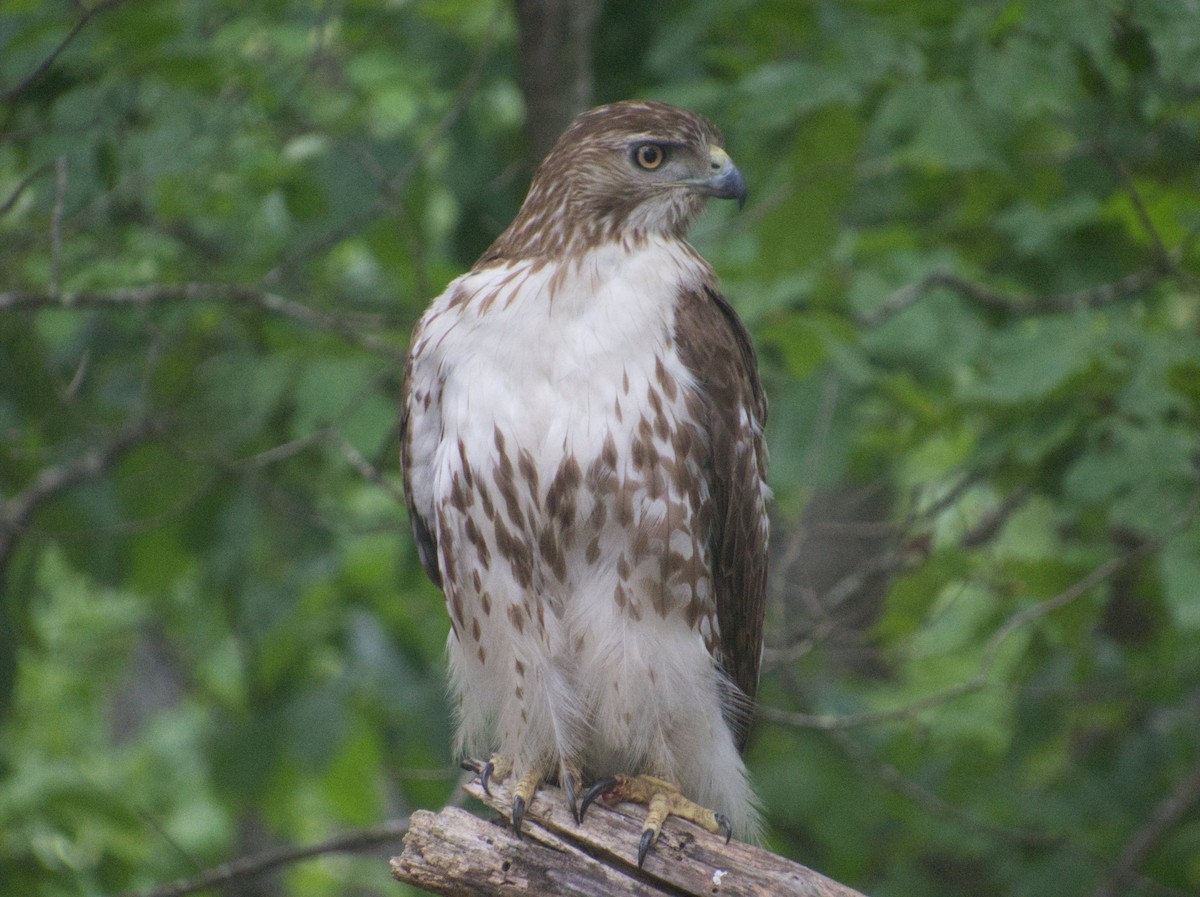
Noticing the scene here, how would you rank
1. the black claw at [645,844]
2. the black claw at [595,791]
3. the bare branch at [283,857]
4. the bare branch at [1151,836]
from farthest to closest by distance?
the bare branch at [1151,836], the bare branch at [283,857], the black claw at [595,791], the black claw at [645,844]

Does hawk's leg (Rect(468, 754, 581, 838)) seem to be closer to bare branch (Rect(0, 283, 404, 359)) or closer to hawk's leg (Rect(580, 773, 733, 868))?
hawk's leg (Rect(580, 773, 733, 868))

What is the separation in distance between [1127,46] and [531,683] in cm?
289

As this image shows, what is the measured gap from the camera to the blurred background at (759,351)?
4.18 m

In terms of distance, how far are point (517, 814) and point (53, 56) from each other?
2.58m

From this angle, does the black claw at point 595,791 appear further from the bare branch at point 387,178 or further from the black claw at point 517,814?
the bare branch at point 387,178

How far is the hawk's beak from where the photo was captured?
3551 millimetres

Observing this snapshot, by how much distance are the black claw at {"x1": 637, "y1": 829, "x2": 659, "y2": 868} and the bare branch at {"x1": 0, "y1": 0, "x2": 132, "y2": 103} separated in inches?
111

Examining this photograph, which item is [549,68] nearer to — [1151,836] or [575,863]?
[575,863]

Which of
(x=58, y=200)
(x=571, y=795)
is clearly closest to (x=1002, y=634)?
(x=571, y=795)

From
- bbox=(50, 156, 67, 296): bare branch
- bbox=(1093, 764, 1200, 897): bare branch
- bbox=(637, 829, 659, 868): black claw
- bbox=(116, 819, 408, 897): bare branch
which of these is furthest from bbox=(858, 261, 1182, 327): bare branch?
bbox=(50, 156, 67, 296): bare branch

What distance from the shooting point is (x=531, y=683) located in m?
3.45

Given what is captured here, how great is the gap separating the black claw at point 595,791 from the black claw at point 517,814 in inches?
6.2

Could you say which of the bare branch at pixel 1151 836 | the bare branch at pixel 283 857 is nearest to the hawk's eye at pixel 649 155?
the bare branch at pixel 283 857

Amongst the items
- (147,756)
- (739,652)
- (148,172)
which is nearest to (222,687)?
(147,756)
